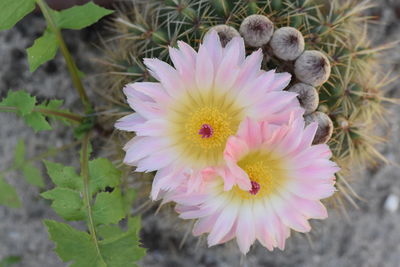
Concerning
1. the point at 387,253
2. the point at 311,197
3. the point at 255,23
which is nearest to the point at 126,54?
the point at 255,23

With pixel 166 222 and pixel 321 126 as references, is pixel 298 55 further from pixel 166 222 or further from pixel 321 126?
pixel 166 222

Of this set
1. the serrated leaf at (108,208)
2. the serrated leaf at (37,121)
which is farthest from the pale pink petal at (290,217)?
the serrated leaf at (37,121)

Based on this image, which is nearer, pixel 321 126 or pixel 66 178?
pixel 321 126

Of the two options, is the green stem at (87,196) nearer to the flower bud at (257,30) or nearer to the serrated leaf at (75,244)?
the serrated leaf at (75,244)

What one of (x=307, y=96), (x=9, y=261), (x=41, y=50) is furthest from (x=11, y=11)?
(x=9, y=261)

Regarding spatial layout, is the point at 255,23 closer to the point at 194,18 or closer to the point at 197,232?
the point at 194,18

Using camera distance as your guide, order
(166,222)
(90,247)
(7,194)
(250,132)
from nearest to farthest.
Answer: (250,132), (90,247), (7,194), (166,222)

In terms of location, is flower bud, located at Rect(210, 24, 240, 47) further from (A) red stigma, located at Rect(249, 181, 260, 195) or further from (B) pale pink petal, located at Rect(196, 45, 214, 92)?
(A) red stigma, located at Rect(249, 181, 260, 195)
